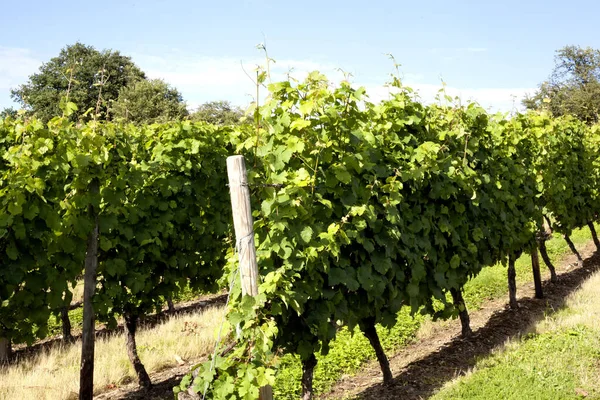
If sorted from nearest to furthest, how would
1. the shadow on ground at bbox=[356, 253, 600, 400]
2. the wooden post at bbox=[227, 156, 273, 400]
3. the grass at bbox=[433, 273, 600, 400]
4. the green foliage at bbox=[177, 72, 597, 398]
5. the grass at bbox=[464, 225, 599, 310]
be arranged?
the wooden post at bbox=[227, 156, 273, 400], the green foliage at bbox=[177, 72, 597, 398], the grass at bbox=[433, 273, 600, 400], the shadow on ground at bbox=[356, 253, 600, 400], the grass at bbox=[464, 225, 599, 310]

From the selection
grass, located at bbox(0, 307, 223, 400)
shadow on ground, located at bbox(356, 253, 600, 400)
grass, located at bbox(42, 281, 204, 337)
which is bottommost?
shadow on ground, located at bbox(356, 253, 600, 400)

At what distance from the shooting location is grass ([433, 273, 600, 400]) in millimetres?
6059

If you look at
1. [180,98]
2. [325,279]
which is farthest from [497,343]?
[180,98]

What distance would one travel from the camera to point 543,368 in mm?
6559

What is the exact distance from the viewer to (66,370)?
27.8 feet

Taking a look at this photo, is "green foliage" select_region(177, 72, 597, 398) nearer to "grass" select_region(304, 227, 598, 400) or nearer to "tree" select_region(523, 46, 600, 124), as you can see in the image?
"grass" select_region(304, 227, 598, 400)

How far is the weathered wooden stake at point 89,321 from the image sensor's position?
6.98 m

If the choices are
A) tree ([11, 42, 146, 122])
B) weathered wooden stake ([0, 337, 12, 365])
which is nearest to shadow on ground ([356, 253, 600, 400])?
weathered wooden stake ([0, 337, 12, 365])

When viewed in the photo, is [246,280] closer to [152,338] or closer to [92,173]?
[92,173]

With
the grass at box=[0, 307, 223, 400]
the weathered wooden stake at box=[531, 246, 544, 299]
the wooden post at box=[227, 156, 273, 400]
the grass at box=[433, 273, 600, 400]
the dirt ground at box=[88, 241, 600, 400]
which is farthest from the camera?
the weathered wooden stake at box=[531, 246, 544, 299]

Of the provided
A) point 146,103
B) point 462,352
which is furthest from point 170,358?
point 146,103

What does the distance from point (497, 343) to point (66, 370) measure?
635 centimetres

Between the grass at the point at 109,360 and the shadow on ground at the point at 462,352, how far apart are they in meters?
3.24

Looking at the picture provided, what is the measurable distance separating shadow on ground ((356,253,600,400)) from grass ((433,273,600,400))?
380 mm
